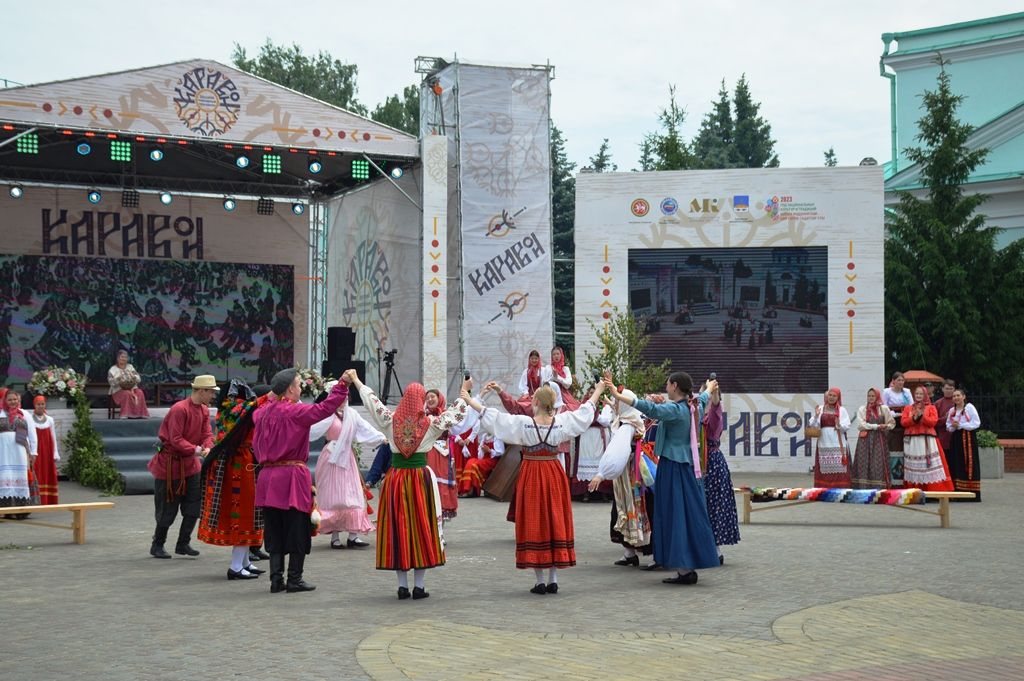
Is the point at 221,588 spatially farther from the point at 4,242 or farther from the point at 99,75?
the point at 4,242

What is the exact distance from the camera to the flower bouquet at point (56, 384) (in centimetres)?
1983

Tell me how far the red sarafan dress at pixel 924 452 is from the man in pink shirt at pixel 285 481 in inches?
400

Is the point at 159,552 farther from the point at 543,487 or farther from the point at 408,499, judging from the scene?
the point at 543,487

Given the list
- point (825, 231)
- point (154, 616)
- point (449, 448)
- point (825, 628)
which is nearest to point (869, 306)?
point (825, 231)

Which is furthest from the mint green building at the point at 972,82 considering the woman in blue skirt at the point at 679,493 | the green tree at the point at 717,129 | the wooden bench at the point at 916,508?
the woman in blue skirt at the point at 679,493

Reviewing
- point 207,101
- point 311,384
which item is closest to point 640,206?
point 311,384

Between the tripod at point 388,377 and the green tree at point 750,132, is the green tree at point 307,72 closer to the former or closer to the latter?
the green tree at point 750,132

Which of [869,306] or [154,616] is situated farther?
[869,306]

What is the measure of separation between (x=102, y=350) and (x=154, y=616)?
18114 mm

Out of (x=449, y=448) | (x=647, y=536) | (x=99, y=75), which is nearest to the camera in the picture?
(x=647, y=536)

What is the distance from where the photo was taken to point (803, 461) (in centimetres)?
2239

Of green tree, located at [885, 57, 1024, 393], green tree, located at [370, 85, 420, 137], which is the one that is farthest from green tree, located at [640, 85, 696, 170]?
green tree, located at [370, 85, 420, 137]

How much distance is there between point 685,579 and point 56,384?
13381mm

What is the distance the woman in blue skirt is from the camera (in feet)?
31.7
